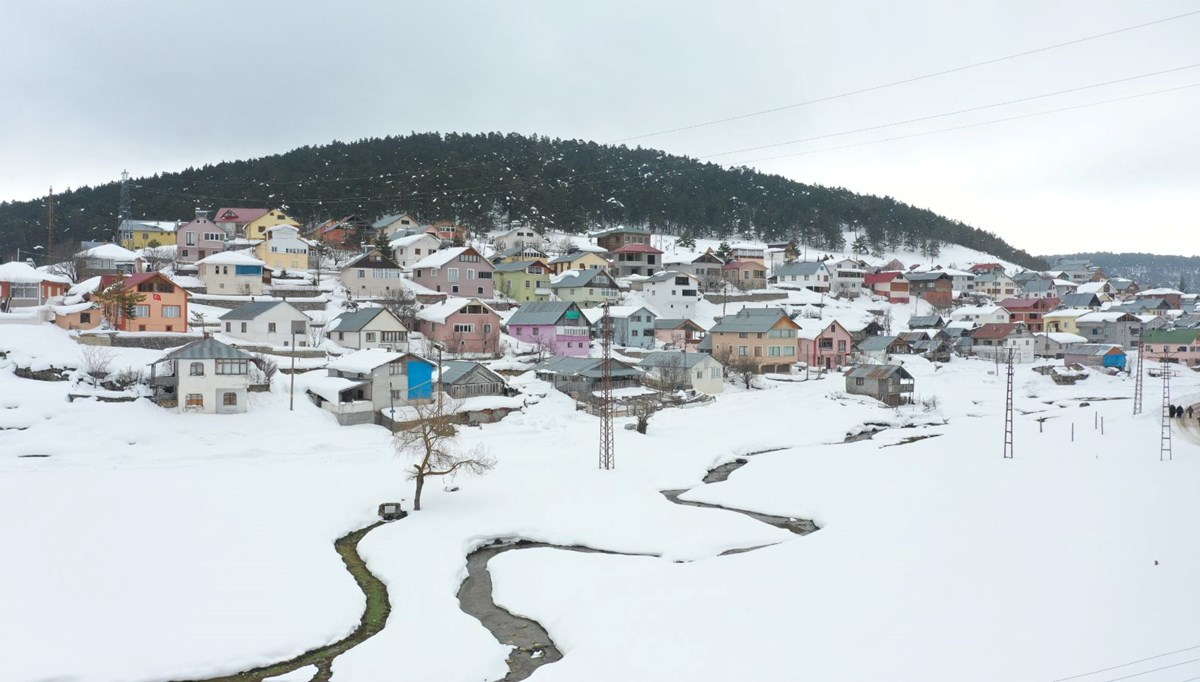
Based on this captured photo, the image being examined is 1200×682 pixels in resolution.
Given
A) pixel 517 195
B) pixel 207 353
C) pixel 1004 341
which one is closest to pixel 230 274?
pixel 207 353

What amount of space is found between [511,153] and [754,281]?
2833 inches

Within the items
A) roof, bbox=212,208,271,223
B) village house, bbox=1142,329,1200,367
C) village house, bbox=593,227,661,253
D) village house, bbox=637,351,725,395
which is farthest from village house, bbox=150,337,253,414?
village house, bbox=1142,329,1200,367

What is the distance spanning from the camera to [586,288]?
62.1 m

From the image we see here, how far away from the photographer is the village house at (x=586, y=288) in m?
61.8

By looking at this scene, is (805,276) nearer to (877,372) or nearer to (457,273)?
(877,372)

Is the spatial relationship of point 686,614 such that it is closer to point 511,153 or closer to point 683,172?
point 511,153

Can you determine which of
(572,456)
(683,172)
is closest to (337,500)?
(572,456)

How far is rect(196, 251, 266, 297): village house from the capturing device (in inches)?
2058

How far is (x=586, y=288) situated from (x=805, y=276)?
31989 mm

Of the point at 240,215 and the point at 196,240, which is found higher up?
the point at 240,215

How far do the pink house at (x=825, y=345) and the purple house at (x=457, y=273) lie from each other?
25822 millimetres

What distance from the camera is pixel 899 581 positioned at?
17281 mm

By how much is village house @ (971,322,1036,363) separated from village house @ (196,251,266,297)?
195 ft

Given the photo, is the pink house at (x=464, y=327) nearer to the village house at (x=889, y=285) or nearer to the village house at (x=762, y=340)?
the village house at (x=762, y=340)
